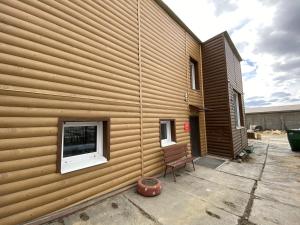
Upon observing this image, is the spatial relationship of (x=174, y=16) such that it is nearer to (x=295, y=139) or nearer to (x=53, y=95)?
(x=53, y=95)

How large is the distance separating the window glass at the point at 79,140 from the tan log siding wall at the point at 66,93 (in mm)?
427

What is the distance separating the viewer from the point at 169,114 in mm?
6477

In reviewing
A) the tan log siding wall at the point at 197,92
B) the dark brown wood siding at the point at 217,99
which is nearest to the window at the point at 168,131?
the tan log siding wall at the point at 197,92

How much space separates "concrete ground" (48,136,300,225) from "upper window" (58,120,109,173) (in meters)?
0.94

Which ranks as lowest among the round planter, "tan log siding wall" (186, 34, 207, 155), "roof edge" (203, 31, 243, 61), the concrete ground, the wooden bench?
the concrete ground

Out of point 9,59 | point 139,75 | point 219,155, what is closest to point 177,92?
point 139,75

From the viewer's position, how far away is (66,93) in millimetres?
3373

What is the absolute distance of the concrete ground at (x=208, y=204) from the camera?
3.08 meters

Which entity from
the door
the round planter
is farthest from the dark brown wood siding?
the round planter

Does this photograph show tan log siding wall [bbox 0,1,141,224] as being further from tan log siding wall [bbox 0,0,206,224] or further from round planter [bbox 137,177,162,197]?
round planter [bbox 137,177,162,197]

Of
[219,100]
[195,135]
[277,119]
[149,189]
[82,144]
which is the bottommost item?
[149,189]

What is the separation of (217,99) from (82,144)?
7.16 metres

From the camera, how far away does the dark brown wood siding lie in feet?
27.1

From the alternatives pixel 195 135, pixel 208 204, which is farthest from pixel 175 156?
pixel 195 135
